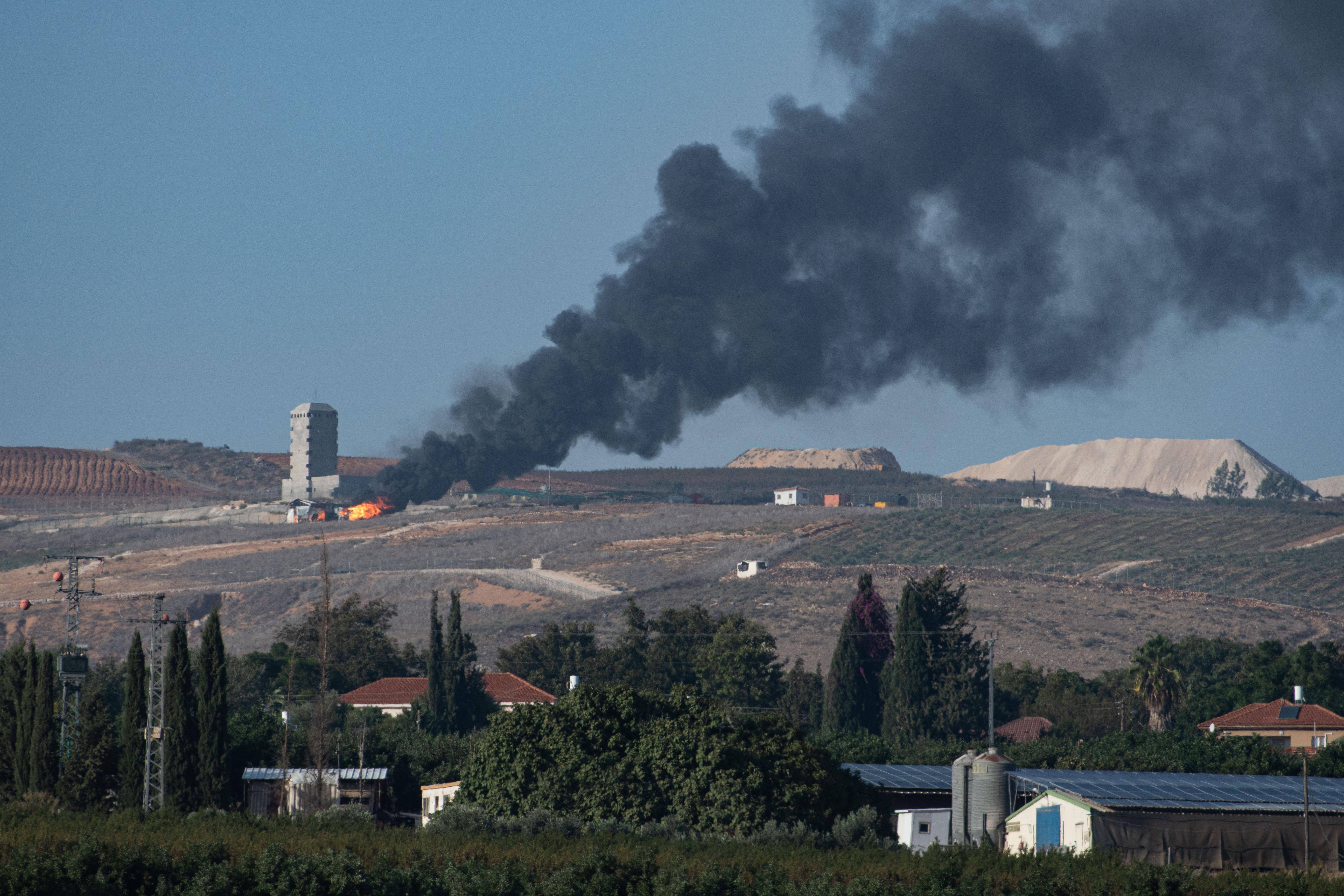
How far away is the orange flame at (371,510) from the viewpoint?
181m

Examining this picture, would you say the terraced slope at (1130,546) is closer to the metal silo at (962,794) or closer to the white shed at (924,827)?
the white shed at (924,827)

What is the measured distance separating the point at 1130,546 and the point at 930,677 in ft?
264

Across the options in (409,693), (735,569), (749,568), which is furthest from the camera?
(735,569)

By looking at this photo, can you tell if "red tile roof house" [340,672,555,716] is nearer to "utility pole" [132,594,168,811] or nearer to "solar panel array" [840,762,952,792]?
"solar panel array" [840,762,952,792]

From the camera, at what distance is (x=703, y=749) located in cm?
4459

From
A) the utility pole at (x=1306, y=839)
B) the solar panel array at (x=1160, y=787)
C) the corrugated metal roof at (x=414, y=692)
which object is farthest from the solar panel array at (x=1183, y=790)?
the corrugated metal roof at (x=414, y=692)

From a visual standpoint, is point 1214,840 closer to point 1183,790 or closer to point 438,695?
point 1183,790

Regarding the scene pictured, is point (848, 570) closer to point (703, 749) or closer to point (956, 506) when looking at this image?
point (956, 506)

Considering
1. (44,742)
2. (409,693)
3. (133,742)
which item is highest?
(133,742)

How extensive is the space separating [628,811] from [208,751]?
42.8 feet

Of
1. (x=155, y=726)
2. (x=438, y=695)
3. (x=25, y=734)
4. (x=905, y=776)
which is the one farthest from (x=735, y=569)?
(x=25, y=734)

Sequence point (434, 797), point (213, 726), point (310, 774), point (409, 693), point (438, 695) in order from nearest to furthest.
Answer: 1. point (213, 726)
2. point (310, 774)
3. point (434, 797)
4. point (438, 695)
5. point (409, 693)

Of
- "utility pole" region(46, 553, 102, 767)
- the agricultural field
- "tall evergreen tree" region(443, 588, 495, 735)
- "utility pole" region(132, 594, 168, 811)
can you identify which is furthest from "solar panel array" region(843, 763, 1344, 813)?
the agricultural field

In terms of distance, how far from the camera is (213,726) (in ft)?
156
